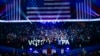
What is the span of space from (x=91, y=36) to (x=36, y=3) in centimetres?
296

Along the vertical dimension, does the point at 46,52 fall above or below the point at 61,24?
below

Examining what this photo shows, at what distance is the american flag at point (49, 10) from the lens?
17.9 metres

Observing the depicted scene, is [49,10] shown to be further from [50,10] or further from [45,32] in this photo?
[45,32]

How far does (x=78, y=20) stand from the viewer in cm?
1795

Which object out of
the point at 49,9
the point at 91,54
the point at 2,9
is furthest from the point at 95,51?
the point at 2,9

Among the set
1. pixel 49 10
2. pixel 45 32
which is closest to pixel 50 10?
pixel 49 10

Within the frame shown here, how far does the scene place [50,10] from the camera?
709 inches

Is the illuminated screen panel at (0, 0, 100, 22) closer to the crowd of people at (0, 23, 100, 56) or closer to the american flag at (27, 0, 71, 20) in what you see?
the american flag at (27, 0, 71, 20)

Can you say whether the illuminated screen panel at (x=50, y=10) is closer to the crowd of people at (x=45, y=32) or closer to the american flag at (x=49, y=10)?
the american flag at (x=49, y=10)

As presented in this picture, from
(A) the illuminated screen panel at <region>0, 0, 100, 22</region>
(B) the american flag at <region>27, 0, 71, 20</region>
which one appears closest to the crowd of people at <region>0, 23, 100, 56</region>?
(A) the illuminated screen panel at <region>0, 0, 100, 22</region>

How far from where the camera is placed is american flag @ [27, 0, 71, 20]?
1792 cm

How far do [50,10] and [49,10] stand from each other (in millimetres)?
46

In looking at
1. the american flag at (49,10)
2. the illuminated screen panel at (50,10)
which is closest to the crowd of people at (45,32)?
the illuminated screen panel at (50,10)

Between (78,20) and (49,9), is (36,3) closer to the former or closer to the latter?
(49,9)
